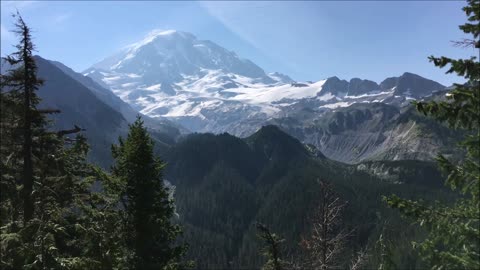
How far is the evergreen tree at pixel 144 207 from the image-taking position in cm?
2375

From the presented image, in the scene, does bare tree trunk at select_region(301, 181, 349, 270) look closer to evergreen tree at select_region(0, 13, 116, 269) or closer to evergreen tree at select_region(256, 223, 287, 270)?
evergreen tree at select_region(256, 223, 287, 270)

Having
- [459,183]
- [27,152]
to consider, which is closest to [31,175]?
[27,152]

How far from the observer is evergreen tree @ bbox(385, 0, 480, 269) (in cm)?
1114

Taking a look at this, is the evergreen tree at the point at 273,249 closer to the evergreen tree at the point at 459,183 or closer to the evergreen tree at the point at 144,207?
the evergreen tree at the point at 144,207

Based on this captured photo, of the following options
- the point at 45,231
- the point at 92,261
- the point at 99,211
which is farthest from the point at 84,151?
the point at 92,261

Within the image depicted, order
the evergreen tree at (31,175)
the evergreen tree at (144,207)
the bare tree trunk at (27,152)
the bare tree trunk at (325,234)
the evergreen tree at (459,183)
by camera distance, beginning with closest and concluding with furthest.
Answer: the evergreen tree at (459,183), the evergreen tree at (31,175), the bare tree trunk at (27,152), the bare tree trunk at (325,234), the evergreen tree at (144,207)

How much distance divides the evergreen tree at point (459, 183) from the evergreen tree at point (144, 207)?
15.5 metres

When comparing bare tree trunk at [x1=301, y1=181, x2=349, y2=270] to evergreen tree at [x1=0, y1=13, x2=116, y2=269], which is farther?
bare tree trunk at [x1=301, y1=181, x2=349, y2=270]

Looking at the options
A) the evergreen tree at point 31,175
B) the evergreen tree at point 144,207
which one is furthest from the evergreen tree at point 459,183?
the evergreen tree at point 144,207

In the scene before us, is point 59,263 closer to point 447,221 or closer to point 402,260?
point 447,221

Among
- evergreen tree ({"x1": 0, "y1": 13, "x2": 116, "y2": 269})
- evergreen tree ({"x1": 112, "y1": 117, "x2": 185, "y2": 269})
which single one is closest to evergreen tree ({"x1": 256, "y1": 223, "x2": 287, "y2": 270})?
evergreen tree ({"x1": 112, "y1": 117, "x2": 185, "y2": 269})

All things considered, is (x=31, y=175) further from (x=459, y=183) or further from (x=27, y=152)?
(x=459, y=183)

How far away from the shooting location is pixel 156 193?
24.7 meters

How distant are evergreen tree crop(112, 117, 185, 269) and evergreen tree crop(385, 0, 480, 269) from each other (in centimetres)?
1554
